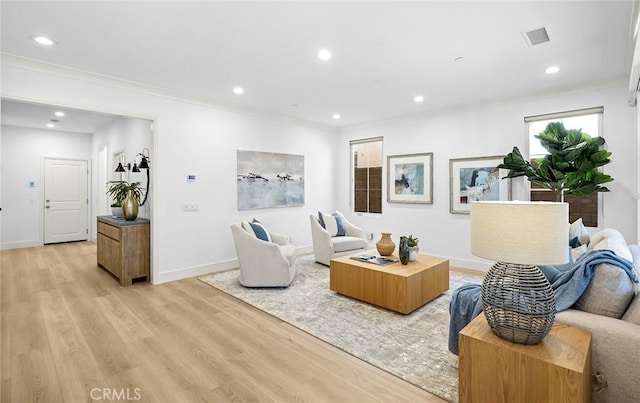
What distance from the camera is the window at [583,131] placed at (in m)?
4.14

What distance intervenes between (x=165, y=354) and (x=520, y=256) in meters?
2.61

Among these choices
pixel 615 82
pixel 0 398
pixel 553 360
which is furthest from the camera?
pixel 615 82

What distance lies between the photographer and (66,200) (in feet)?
24.7

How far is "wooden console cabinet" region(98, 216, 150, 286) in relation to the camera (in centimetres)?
424

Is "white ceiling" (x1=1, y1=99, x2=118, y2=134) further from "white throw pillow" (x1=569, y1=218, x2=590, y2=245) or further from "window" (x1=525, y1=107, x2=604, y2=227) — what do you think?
"white throw pillow" (x1=569, y1=218, x2=590, y2=245)

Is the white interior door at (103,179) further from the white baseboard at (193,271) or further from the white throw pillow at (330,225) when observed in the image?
the white throw pillow at (330,225)

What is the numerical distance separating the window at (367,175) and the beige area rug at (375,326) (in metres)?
2.51

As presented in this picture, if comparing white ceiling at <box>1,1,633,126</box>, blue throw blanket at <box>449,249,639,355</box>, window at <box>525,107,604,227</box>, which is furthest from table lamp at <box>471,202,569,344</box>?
window at <box>525,107,604,227</box>

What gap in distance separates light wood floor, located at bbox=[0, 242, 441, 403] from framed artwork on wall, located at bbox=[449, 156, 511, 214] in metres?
3.65

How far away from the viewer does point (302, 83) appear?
4.12m

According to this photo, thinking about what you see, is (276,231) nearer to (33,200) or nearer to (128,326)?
(128,326)

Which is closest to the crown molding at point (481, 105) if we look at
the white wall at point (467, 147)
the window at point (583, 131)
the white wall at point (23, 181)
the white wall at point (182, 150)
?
the white wall at point (467, 147)

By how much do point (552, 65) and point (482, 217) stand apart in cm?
309

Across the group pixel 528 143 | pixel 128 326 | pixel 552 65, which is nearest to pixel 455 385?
Answer: pixel 128 326
